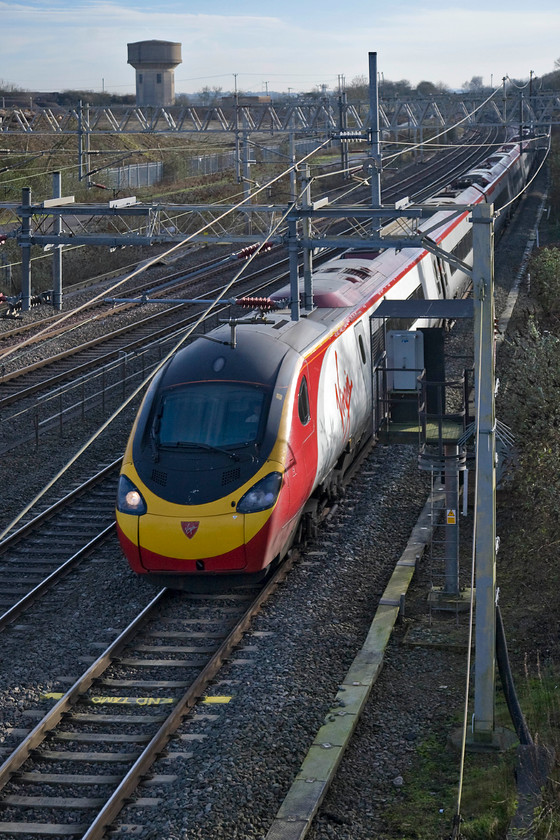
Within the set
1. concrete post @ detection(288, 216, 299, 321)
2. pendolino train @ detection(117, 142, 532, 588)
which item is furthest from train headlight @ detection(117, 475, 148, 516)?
concrete post @ detection(288, 216, 299, 321)

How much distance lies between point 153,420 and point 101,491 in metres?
4.47

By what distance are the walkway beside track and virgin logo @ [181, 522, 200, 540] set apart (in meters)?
2.16

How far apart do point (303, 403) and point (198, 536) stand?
2.46 m

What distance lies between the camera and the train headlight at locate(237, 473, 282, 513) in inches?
444

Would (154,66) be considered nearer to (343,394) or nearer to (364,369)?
(364,369)

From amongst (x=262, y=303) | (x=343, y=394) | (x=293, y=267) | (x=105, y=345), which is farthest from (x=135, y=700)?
(x=105, y=345)

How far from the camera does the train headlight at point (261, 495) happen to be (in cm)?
1129

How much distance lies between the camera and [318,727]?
9281mm

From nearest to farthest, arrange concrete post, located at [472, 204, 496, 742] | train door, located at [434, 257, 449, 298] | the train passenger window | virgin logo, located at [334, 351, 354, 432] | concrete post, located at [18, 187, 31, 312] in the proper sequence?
1. concrete post, located at [472, 204, 496, 742]
2. the train passenger window
3. virgin logo, located at [334, 351, 354, 432]
4. concrete post, located at [18, 187, 31, 312]
5. train door, located at [434, 257, 449, 298]

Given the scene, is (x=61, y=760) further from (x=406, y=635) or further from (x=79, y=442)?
(x=79, y=442)

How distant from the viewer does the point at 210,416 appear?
1205 cm

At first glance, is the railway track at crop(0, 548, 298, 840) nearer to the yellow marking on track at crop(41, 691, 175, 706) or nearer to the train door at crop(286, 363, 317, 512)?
the yellow marking on track at crop(41, 691, 175, 706)

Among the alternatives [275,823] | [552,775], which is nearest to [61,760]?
[275,823]

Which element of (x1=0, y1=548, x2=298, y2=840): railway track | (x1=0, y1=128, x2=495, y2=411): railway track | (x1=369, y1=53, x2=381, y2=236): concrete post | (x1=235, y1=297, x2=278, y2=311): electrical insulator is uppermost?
(x1=369, y1=53, x2=381, y2=236): concrete post
